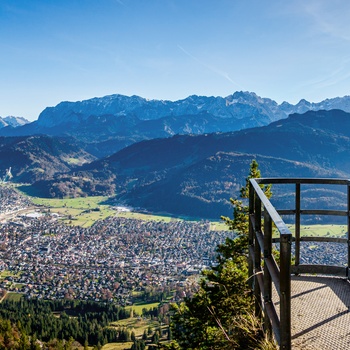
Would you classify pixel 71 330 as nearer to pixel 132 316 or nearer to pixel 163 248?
pixel 132 316

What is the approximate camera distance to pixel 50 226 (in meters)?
126

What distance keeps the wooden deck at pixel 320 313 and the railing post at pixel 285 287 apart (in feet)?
2.82

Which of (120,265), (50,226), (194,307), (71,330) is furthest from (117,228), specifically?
(194,307)

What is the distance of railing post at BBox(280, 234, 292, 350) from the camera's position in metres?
2.61

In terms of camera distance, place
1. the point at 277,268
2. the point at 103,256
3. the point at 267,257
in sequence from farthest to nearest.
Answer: the point at 103,256, the point at 267,257, the point at 277,268

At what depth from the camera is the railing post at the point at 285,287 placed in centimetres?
261

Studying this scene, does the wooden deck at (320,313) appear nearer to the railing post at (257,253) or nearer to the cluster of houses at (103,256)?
the railing post at (257,253)

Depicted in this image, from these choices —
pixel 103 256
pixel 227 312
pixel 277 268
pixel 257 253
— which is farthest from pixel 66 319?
pixel 277 268

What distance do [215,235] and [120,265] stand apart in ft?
125

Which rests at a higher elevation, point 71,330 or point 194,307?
point 194,307

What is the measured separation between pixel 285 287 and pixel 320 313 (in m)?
2.06

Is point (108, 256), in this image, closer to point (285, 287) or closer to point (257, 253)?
point (257, 253)

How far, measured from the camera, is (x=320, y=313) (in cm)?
443

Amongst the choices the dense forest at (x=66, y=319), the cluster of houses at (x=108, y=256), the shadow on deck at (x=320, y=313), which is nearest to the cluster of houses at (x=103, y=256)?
the cluster of houses at (x=108, y=256)
